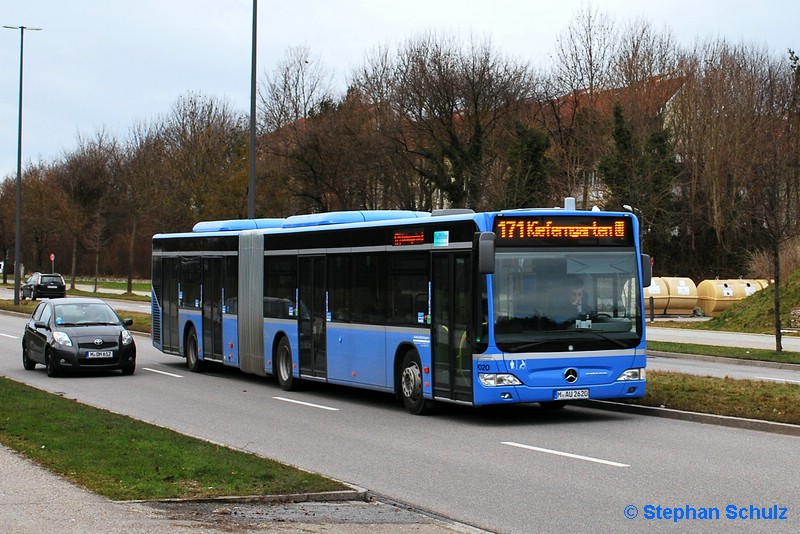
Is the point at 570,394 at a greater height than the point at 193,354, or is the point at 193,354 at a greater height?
the point at 193,354

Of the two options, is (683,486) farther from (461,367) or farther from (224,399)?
(224,399)

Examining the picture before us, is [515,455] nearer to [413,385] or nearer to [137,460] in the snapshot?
[137,460]

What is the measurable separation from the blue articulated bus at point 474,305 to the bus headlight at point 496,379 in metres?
0.01

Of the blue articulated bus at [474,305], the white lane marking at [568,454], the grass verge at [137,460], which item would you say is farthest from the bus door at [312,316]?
the white lane marking at [568,454]

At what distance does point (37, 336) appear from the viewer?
24875 millimetres

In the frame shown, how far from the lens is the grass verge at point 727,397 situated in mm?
15062

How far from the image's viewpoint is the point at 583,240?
51.9 ft

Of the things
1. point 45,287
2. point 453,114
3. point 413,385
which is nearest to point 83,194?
point 45,287

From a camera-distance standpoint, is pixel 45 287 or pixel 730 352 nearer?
pixel 730 352

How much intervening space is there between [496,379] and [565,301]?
144cm

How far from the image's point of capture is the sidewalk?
809 cm

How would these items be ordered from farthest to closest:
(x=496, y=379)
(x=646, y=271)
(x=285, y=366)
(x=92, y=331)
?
(x=92, y=331), (x=285, y=366), (x=646, y=271), (x=496, y=379)

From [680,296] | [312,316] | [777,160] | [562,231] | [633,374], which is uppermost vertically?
Result: [777,160]

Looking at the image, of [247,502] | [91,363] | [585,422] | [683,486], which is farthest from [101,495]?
[91,363]
